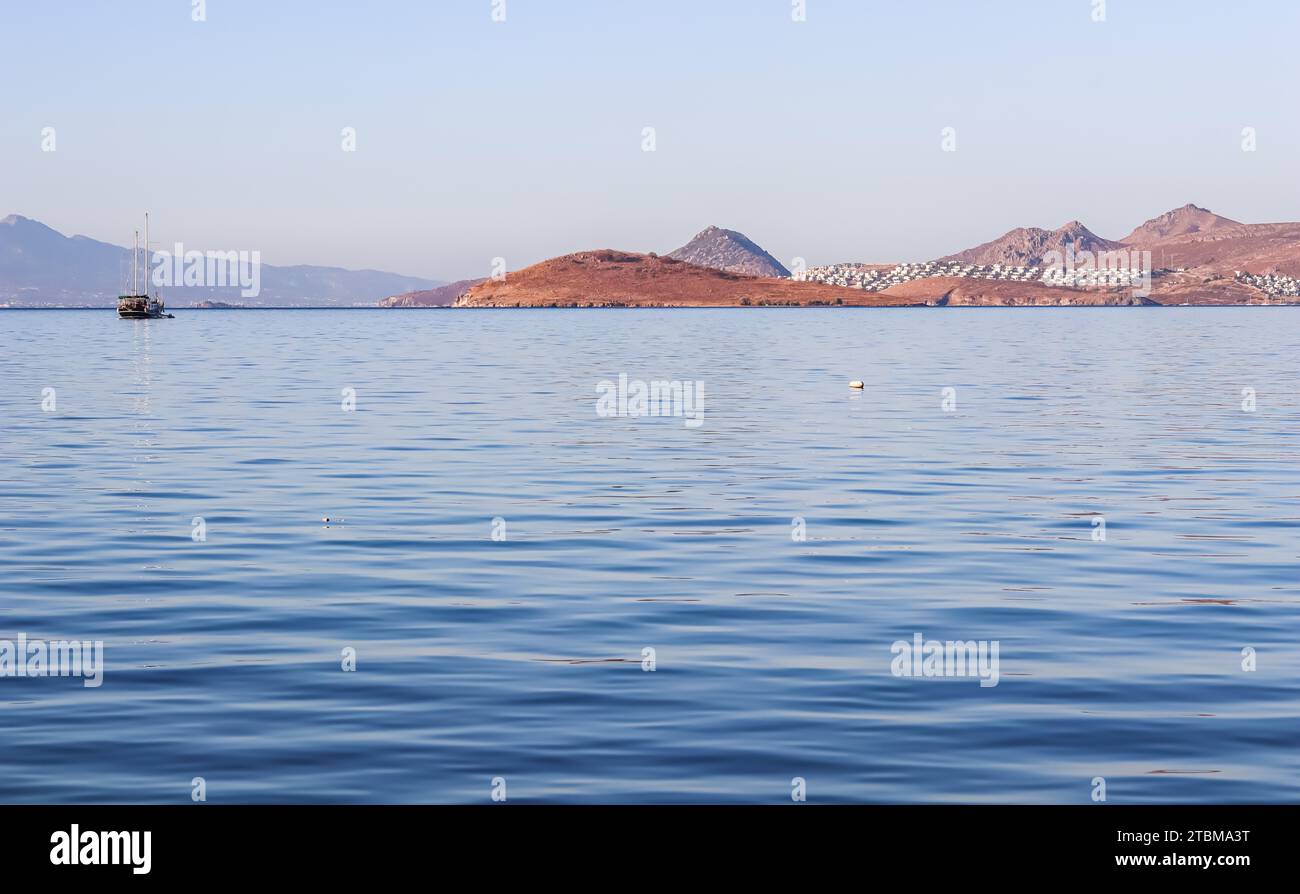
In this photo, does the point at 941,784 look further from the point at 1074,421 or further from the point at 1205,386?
the point at 1205,386

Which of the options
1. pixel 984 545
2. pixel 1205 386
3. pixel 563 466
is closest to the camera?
pixel 984 545

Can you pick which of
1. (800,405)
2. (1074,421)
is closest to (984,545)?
(1074,421)

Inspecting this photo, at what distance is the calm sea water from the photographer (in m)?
14.3

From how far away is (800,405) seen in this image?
61.2 metres

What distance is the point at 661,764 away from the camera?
14219 mm

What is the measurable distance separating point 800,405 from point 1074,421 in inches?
440

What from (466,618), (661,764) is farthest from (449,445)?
(661,764)

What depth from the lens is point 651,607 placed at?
862 inches

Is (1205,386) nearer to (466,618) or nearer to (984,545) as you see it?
(984,545)

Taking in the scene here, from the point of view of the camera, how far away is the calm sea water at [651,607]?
46.8 ft

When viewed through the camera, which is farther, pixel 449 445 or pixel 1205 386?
pixel 1205 386

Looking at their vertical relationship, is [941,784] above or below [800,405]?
below
